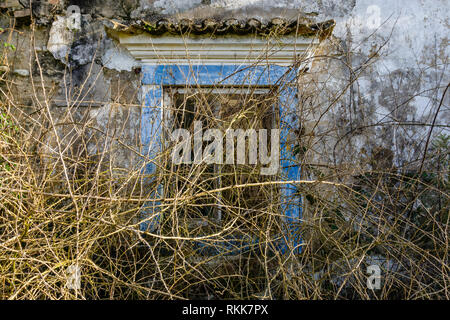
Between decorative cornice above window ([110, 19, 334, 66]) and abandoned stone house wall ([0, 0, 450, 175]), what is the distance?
25 centimetres

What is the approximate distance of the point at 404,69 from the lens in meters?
3.91

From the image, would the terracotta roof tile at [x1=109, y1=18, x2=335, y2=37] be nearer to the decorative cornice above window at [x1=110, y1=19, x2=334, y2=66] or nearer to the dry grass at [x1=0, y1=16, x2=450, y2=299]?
the decorative cornice above window at [x1=110, y1=19, x2=334, y2=66]

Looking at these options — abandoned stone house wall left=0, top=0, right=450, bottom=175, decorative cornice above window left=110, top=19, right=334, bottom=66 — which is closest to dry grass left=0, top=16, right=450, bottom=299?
abandoned stone house wall left=0, top=0, right=450, bottom=175

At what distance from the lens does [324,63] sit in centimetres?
394

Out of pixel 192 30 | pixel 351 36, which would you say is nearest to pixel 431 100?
pixel 351 36

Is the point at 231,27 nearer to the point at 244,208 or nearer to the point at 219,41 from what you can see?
the point at 219,41

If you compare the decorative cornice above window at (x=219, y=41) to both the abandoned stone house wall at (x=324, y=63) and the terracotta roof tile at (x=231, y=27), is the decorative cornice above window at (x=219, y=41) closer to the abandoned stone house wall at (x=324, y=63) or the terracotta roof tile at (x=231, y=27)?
the terracotta roof tile at (x=231, y=27)

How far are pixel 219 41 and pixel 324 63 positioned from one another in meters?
1.13

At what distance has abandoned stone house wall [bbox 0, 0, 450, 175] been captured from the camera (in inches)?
150

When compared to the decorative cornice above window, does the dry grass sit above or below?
below

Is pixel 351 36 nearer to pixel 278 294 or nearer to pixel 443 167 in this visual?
pixel 443 167

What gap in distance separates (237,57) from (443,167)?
226 cm

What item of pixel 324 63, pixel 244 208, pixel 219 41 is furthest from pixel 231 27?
pixel 244 208
